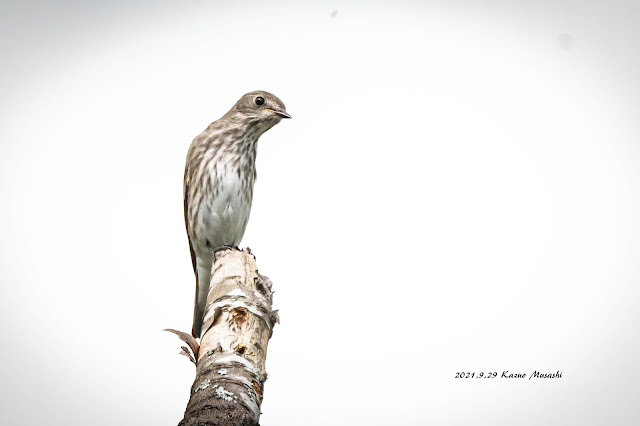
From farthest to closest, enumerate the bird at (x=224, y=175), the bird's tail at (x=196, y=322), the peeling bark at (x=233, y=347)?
the bird at (x=224, y=175) < the bird's tail at (x=196, y=322) < the peeling bark at (x=233, y=347)

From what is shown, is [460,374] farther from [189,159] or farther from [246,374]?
[246,374]

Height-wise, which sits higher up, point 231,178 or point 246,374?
point 231,178

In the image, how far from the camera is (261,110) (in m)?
8.55

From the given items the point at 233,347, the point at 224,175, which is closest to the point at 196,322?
the point at 224,175

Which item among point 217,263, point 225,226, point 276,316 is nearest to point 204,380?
point 276,316

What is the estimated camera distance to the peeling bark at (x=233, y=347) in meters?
3.29

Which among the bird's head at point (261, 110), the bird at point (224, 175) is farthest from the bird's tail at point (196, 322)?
the bird's head at point (261, 110)

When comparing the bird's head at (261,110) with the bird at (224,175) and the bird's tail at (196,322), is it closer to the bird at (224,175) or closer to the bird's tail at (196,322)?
the bird at (224,175)

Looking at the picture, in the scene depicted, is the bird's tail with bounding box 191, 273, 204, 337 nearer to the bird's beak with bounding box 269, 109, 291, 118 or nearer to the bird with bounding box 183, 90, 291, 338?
the bird with bounding box 183, 90, 291, 338

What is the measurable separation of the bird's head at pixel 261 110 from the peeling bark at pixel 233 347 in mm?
3451

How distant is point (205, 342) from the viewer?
411 cm

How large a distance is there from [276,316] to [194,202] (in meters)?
4.12

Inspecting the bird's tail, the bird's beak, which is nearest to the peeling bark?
the bird's tail

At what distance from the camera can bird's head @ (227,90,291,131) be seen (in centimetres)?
850
